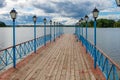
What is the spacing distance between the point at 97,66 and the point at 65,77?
9.69ft

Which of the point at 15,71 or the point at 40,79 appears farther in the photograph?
the point at 15,71

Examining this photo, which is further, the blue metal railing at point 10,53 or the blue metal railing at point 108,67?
the blue metal railing at point 10,53

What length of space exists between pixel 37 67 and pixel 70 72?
6.89 ft

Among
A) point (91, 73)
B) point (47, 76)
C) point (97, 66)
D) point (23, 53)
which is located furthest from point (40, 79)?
point (23, 53)

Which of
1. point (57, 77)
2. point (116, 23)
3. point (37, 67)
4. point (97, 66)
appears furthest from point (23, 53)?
point (116, 23)

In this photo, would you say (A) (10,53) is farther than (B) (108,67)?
Yes

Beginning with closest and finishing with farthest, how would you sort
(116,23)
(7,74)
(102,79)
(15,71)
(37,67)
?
1. (102,79)
2. (7,74)
3. (15,71)
4. (37,67)
5. (116,23)

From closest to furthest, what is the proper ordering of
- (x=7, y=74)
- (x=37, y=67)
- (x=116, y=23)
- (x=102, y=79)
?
(x=102, y=79)
(x=7, y=74)
(x=37, y=67)
(x=116, y=23)

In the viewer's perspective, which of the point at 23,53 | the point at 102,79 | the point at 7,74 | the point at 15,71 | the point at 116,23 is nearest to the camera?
the point at 102,79

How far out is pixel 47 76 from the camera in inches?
390

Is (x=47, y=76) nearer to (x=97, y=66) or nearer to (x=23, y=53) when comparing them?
(x=97, y=66)

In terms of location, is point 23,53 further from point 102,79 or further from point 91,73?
point 102,79

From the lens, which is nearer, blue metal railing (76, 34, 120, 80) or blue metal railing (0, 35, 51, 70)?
blue metal railing (76, 34, 120, 80)

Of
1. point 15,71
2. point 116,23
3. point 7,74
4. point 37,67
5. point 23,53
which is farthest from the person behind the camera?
point 116,23
